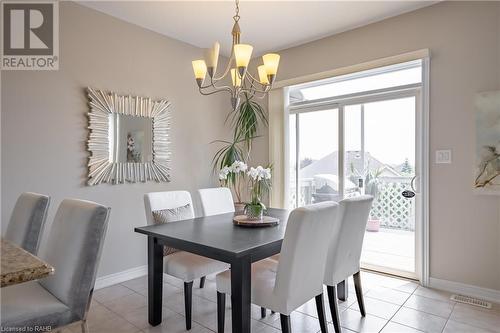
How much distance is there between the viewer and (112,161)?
3.07 metres

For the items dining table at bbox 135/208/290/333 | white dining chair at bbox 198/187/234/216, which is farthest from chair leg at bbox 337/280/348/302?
white dining chair at bbox 198/187/234/216

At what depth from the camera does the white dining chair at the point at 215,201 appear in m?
2.93

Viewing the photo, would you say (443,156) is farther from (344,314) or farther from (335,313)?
(335,313)

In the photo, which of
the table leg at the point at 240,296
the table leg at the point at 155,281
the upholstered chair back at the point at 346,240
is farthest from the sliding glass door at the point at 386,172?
the table leg at the point at 155,281

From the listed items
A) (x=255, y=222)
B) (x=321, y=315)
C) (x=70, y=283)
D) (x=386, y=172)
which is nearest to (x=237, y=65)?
(x=255, y=222)

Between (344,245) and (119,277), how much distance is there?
230 centimetres

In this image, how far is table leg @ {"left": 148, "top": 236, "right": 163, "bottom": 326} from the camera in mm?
2217

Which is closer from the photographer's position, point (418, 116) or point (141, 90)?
point (418, 116)

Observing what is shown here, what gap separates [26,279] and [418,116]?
3.32m

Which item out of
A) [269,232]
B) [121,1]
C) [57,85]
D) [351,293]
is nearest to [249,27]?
[121,1]

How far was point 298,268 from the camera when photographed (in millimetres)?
1671

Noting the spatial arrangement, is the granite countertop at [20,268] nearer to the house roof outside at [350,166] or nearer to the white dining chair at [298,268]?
the white dining chair at [298,268]

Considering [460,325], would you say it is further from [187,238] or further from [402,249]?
[187,238]

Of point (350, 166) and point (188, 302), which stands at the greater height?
point (350, 166)
